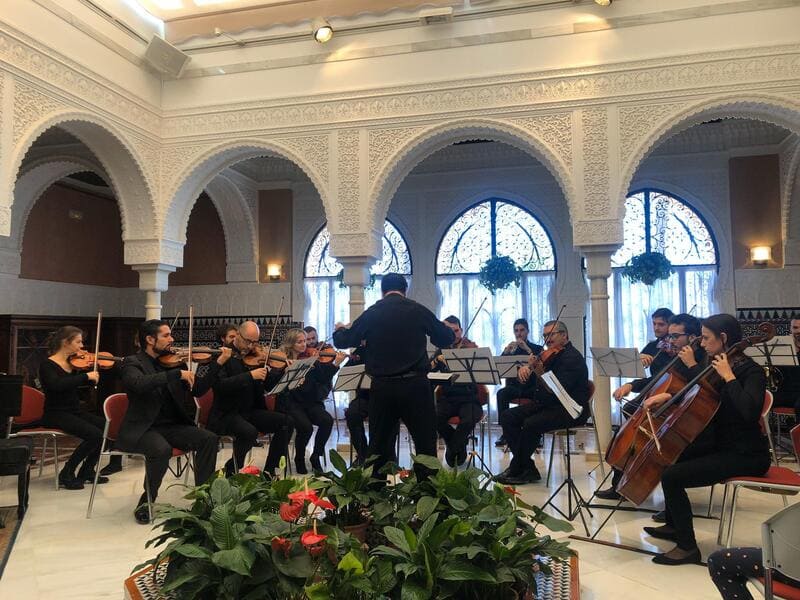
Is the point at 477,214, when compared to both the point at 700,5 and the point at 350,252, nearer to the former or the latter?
the point at 350,252

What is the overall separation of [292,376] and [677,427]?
2.88m

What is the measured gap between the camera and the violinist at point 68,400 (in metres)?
5.16

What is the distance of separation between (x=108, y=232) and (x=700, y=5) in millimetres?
9299

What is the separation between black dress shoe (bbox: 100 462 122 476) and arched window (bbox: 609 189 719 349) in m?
6.63

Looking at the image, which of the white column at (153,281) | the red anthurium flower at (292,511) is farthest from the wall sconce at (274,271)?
the red anthurium flower at (292,511)

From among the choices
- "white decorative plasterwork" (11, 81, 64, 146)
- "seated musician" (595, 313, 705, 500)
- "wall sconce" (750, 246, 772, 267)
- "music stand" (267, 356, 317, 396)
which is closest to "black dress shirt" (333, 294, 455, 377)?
"music stand" (267, 356, 317, 396)

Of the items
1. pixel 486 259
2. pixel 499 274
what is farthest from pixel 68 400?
pixel 486 259

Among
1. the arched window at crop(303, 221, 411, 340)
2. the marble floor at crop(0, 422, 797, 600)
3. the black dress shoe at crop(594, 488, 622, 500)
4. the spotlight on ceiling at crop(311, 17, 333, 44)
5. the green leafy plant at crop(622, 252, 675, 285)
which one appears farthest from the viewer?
the arched window at crop(303, 221, 411, 340)

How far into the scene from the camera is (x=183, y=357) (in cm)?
475

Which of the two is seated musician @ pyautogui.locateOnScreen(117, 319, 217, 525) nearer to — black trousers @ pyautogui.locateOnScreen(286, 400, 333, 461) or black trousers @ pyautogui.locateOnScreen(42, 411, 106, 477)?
black trousers @ pyautogui.locateOnScreen(42, 411, 106, 477)

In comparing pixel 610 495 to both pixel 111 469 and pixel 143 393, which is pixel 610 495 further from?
pixel 111 469

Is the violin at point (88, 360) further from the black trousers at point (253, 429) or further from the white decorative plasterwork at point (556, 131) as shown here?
the white decorative plasterwork at point (556, 131)

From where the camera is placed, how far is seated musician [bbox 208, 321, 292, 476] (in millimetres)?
4844

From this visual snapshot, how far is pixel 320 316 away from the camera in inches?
410
